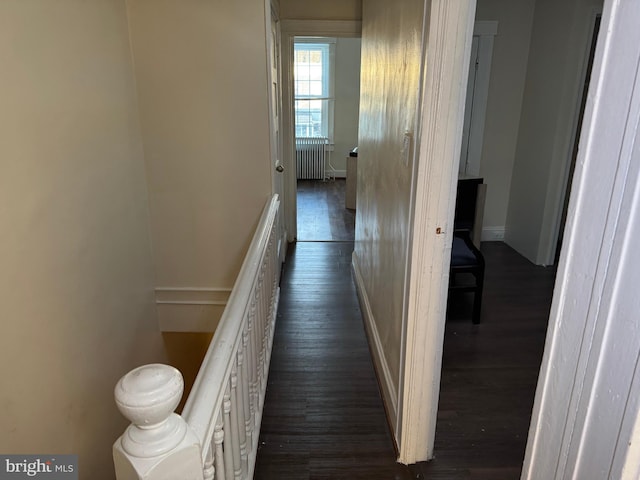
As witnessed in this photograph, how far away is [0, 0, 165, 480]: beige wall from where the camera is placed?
1.46 meters

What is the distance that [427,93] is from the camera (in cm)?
140

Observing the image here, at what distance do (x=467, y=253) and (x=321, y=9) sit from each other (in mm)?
2475

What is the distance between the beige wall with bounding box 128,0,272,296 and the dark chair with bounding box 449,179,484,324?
4.36ft

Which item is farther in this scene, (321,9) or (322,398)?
(321,9)

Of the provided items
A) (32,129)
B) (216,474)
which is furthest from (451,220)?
(32,129)

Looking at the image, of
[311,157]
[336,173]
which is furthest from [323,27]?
[336,173]

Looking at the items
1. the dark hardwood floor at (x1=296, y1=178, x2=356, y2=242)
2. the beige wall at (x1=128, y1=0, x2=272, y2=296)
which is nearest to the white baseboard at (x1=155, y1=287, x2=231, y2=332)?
the beige wall at (x1=128, y1=0, x2=272, y2=296)

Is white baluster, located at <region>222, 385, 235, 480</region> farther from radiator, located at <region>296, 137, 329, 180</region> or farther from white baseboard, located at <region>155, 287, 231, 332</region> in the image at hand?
radiator, located at <region>296, 137, 329, 180</region>

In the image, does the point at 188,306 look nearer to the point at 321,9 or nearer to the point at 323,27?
the point at 323,27

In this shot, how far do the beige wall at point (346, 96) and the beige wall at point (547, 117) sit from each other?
373 cm

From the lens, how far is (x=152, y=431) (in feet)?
2.32

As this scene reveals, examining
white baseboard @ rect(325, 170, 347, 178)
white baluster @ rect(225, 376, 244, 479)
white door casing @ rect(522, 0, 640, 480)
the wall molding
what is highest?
the wall molding

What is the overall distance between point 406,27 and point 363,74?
5.24 feet

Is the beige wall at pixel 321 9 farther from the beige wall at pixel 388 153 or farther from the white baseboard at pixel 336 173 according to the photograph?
the white baseboard at pixel 336 173
